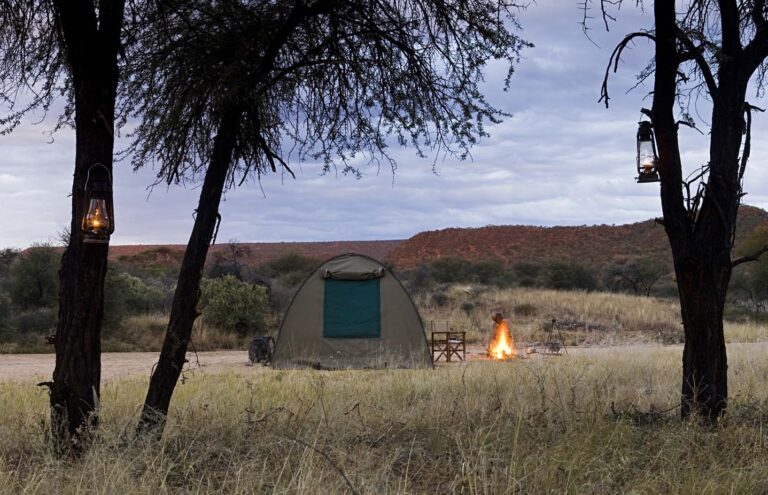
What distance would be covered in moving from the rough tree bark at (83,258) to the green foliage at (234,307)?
565 inches

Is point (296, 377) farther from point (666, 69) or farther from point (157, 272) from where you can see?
point (157, 272)

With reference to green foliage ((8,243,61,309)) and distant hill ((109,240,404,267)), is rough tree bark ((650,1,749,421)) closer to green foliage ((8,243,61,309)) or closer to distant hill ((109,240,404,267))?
green foliage ((8,243,61,309))

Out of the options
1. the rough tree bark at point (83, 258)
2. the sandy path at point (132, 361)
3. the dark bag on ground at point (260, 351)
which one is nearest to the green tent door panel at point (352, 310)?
the dark bag on ground at point (260, 351)

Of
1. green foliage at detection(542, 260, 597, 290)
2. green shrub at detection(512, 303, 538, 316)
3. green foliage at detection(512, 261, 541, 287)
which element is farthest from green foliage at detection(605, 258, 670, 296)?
green shrub at detection(512, 303, 538, 316)

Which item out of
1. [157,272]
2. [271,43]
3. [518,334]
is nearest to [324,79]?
[271,43]

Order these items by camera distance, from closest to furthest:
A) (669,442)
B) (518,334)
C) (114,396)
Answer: (669,442) → (114,396) → (518,334)

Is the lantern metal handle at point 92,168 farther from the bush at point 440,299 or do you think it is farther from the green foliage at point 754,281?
the green foliage at point 754,281

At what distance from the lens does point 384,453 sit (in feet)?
17.4

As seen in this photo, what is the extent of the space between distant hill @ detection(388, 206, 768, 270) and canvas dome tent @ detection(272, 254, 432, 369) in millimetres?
45943

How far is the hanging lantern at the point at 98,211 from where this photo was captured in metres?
5.08

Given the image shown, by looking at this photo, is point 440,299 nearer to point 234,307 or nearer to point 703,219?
point 234,307

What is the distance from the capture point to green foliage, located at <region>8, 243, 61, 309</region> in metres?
22.7

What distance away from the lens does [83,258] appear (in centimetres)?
541

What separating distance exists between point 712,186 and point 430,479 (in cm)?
377
